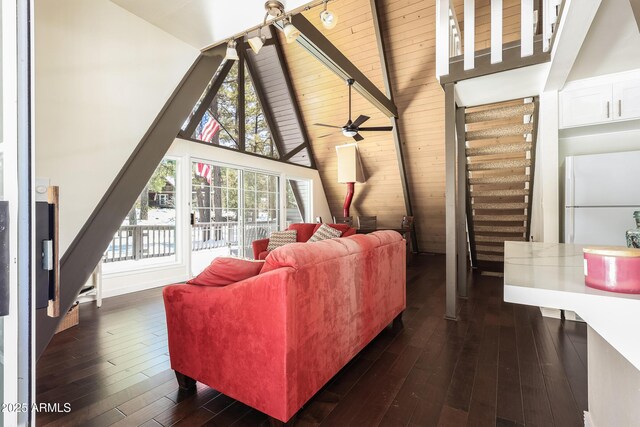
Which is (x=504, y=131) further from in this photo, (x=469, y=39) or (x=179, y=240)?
(x=179, y=240)

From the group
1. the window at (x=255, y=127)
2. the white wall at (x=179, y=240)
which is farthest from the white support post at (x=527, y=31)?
the window at (x=255, y=127)

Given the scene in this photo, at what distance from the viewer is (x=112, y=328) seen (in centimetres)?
271

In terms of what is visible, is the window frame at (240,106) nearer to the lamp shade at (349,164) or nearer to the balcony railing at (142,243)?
the lamp shade at (349,164)

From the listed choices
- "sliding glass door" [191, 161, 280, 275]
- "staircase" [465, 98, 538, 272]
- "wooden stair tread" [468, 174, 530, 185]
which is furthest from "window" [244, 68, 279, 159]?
"wooden stair tread" [468, 174, 530, 185]

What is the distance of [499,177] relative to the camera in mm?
3912

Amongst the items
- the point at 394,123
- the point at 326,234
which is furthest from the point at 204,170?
the point at 394,123

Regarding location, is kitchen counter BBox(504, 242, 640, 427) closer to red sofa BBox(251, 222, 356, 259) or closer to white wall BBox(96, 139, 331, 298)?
red sofa BBox(251, 222, 356, 259)

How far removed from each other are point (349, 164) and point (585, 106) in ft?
12.7

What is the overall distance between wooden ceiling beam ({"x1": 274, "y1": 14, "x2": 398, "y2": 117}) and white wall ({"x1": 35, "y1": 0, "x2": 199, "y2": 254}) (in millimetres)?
1099

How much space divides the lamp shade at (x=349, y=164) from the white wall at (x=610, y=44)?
3741mm

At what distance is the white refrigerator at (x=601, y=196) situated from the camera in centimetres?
261

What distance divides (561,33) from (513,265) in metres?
1.87

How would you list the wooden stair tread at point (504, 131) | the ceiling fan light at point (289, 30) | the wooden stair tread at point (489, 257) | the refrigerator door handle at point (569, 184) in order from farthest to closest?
the wooden stair tread at point (489, 257) → the wooden stair tread at point (504, 131) → the refrigerator door handle at point (569, 184) → the ceiling fan light at point (289, 30)

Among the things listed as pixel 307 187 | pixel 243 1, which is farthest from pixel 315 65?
pixel 243 1
